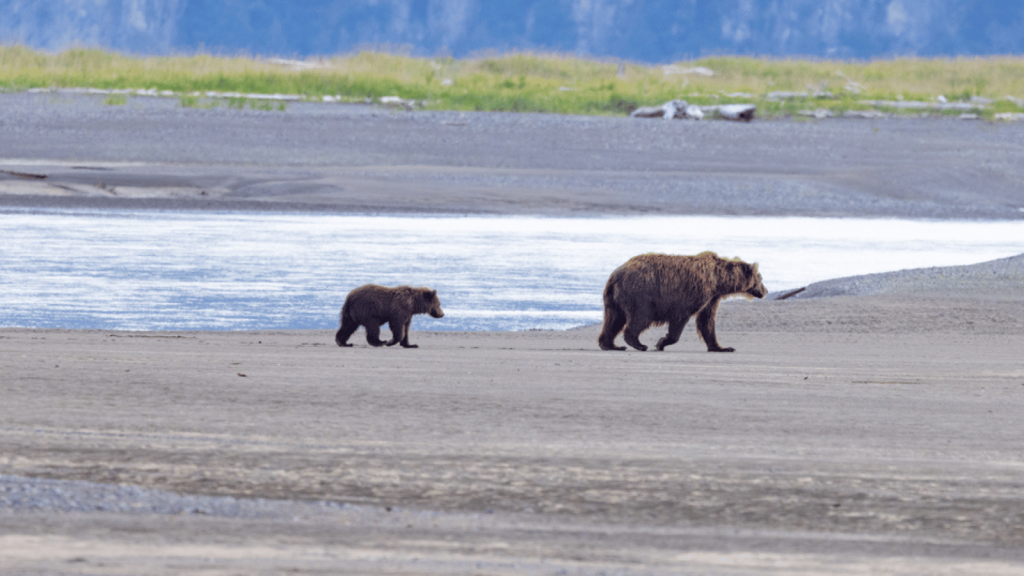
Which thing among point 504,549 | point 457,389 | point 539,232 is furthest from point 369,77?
point 504,549

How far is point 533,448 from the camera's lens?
5043 millimetres

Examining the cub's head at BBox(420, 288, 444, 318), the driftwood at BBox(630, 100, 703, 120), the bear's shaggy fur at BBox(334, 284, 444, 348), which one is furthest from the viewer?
the driftwood at BBox(630, 100, 703, 120)

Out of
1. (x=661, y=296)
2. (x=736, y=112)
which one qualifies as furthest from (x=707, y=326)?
(x=736, y=112)

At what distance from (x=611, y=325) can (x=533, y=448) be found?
4.29 meters

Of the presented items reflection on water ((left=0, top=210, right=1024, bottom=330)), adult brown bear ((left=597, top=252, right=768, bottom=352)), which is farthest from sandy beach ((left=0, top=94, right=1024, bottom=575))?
reflection on water ((left=0, top=210, right=1024, bottom=330))

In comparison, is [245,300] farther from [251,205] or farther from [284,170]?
[284,170]

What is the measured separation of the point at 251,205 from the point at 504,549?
63.1 ft

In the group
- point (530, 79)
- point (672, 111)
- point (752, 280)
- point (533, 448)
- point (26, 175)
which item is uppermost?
point (530, 79)

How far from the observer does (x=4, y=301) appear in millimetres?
11773

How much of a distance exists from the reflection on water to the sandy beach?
155 cm

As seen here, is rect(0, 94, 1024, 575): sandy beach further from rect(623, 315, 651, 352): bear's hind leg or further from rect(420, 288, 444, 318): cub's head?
rect(623, 315, 651, 352): bear's hind leg

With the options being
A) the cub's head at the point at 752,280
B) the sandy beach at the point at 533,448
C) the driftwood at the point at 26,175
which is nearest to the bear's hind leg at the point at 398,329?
the sandy beach at the point at 533,448

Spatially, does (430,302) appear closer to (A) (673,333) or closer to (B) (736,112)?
(A) (673,333)

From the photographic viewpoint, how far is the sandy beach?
147 inches
